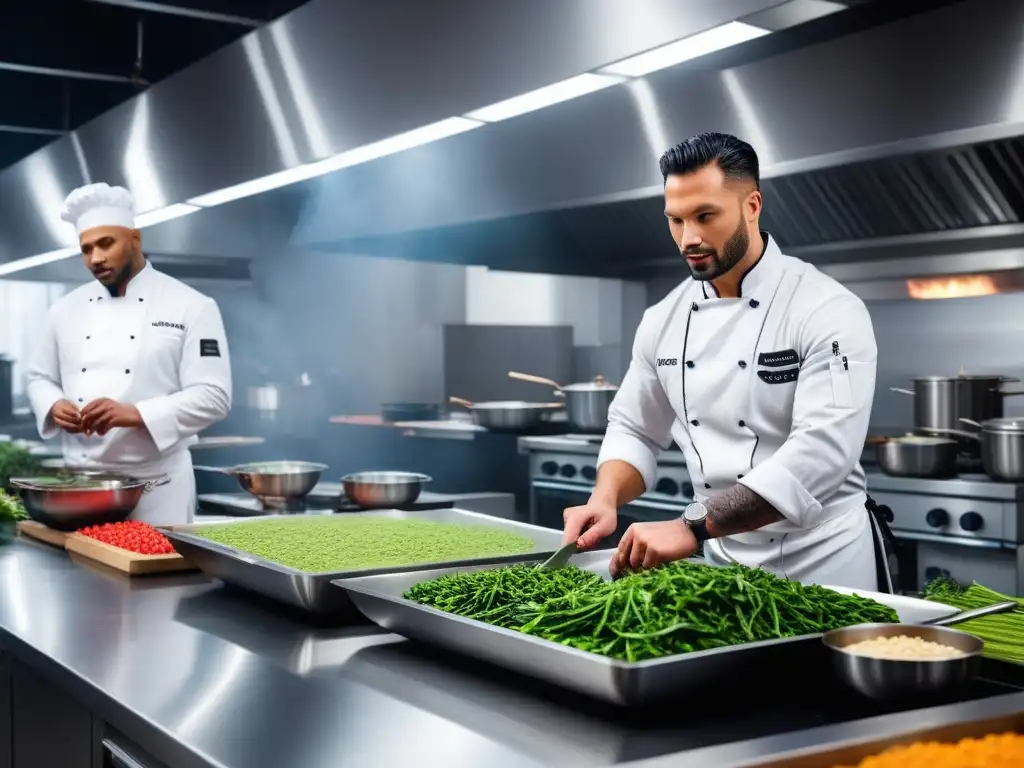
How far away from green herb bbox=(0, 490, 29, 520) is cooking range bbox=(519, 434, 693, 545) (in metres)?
2.32

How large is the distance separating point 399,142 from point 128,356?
1176 mm

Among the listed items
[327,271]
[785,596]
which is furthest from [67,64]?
[785,596]

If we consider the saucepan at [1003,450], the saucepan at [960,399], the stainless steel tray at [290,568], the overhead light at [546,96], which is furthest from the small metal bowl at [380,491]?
the saucepan at [960,399]

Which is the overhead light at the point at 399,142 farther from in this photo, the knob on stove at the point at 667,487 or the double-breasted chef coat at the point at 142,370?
the knob on stove at the point at 667,487

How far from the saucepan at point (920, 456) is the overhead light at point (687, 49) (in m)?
1.83

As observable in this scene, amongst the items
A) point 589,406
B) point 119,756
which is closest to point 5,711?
point 119,756

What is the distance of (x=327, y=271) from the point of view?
7145mm

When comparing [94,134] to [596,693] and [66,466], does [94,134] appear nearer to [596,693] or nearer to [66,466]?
[66,466]

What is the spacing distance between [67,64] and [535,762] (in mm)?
5656

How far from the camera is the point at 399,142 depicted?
10.4 ft

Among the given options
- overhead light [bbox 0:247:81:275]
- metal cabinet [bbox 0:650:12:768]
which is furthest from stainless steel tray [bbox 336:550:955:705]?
overhead light [bbox 0:247:81:275]

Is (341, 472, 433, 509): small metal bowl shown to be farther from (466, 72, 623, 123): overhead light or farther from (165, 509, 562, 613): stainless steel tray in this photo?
(466, 72, 623, 123): overhead light

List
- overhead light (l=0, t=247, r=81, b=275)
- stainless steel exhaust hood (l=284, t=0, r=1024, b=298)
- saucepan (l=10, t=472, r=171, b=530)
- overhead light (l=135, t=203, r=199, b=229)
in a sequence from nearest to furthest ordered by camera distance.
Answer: saucepan (l=10, t=472, r=171, b=530) → stainless steel exhaust hood (l=284, t=0, r=1024, b=298) → overhead light (l=135, t=203, r=199, b=229) → overhead light (l=0, t=247, r=81, b=275)

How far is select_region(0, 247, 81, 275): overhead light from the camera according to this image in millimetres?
6328
